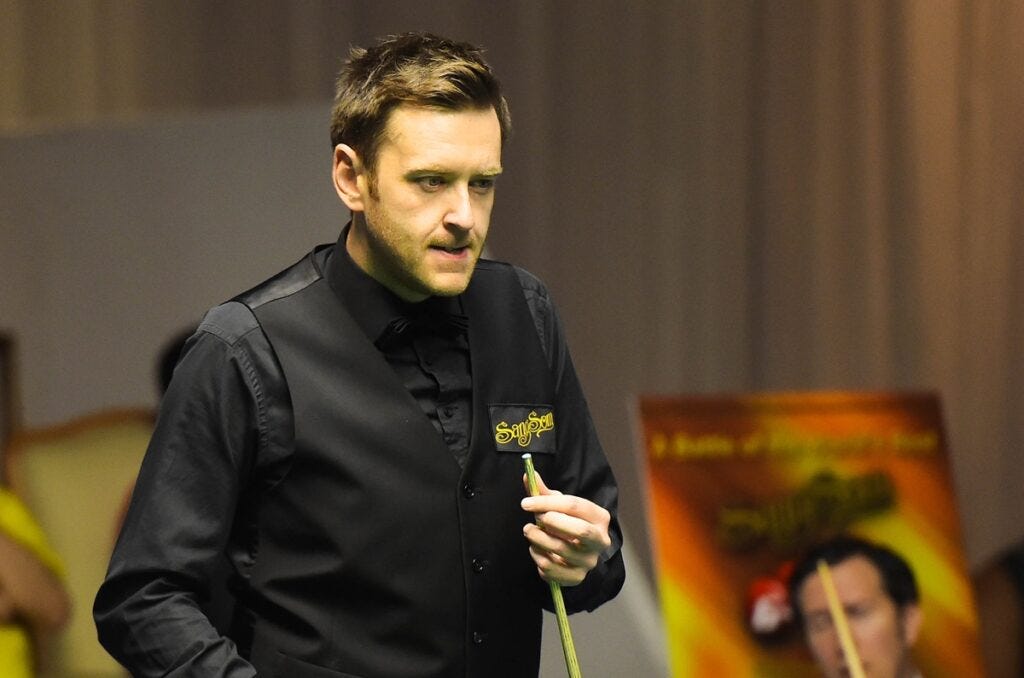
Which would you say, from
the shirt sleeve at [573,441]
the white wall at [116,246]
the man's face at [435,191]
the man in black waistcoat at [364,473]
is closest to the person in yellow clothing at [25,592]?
the white wall at [116,246]

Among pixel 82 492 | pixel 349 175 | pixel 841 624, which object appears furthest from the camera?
pixel 82 492

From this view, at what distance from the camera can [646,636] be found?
3.23 meters

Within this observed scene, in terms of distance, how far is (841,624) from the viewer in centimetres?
302

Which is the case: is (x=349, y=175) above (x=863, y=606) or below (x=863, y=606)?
above

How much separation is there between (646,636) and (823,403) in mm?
672

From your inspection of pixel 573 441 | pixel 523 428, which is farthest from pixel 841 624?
pixel 523 428

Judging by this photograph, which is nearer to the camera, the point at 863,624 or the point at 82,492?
the point at 863,624

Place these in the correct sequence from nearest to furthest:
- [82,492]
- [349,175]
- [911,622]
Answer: [349,175], [911,622], [82,492]

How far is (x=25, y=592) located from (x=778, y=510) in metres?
1.69

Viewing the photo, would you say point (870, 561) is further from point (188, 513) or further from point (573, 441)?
point (188, 513)

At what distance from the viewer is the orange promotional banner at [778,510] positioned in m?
3.04

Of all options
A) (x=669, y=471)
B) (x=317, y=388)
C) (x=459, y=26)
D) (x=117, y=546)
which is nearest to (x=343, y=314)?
(x=317, y=388)

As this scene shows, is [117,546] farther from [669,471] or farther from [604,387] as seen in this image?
[604,387]

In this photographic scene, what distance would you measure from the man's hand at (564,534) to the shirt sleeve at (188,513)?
308 millimetres
